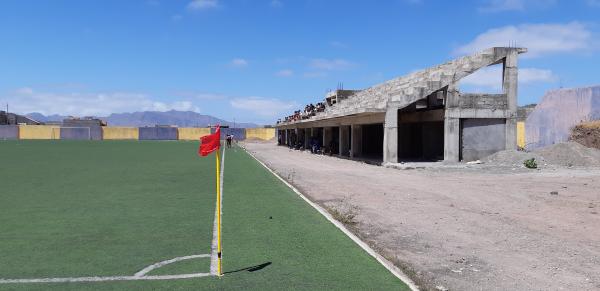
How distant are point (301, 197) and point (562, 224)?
6.10 meters

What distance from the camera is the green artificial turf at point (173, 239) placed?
20.0 ft

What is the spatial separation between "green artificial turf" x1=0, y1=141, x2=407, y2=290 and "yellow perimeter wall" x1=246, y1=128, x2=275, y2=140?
78609 millimetres

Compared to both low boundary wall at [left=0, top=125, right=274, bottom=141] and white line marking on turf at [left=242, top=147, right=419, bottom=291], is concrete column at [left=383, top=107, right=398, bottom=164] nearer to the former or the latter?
white line marking on turf at [left=242, top=147, right=419, bottom=291]

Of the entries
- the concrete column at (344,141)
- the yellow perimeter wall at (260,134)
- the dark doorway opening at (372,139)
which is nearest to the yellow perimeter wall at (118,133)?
the yellow perimeter wall at (260,134)

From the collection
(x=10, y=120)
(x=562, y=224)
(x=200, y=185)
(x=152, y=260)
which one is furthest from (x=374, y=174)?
(x=10, y=120)

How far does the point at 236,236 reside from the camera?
851 cm

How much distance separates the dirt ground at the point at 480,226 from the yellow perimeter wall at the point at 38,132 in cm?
7238

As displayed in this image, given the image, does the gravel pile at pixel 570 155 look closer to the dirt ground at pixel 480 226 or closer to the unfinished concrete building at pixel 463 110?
the unfinished concrete building at pixel 463 110

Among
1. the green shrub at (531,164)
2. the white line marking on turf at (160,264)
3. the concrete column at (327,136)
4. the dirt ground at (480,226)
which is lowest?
the dirt ground at (480,226)

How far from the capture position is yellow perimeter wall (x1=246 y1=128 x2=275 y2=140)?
93812 mm

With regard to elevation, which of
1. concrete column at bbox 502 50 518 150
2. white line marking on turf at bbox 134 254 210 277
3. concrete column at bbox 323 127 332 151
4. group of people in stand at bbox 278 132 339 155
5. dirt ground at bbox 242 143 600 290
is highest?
concrete column at bbox 502 50 518 150

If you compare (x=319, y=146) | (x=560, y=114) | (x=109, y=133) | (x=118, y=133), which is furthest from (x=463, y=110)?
(x=109, y=133)

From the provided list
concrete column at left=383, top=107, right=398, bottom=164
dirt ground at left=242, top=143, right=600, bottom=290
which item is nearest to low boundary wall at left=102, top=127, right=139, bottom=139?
concrete column at left=383, top=107, right=398, bottom=164

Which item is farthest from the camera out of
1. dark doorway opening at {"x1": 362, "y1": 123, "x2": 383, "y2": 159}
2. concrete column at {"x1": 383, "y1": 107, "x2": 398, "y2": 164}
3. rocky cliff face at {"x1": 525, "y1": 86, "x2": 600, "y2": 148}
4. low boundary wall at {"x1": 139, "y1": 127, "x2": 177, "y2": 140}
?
low boundary wall at {"x1": 139, "y1": 127, "x2": 177, "y2": 140}
